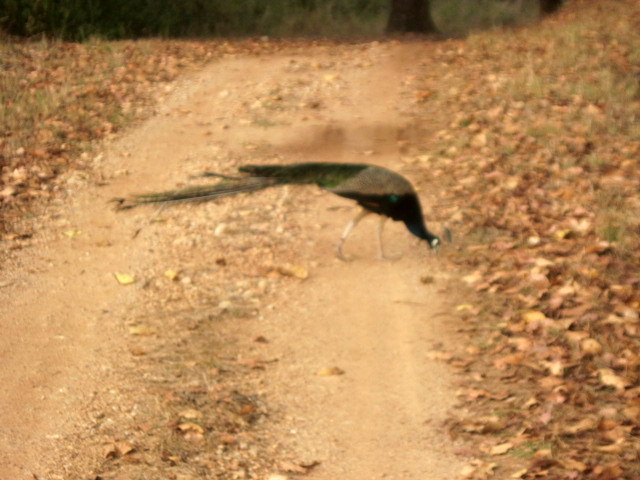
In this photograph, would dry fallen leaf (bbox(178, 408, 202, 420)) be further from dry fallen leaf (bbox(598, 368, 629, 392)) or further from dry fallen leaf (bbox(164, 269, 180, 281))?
dry fallen leaf (bbox(598, 368, 629, 392))

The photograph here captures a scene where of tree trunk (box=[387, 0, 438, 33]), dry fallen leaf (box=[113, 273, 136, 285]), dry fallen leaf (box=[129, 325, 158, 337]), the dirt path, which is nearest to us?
the dirt path

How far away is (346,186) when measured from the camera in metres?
6.34

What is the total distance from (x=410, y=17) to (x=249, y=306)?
38.8 ft

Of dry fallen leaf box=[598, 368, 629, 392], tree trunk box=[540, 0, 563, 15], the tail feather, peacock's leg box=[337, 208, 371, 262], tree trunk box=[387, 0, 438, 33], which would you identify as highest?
tree trunk box=[540, 0, 563, 15]

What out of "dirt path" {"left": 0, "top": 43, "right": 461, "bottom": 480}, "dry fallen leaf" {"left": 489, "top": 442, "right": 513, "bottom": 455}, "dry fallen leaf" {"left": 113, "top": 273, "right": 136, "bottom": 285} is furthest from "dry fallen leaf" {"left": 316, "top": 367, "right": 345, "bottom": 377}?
"dry fallen leaf" {"left": 113, "top": 273, "right": 136, "bottom": 285}

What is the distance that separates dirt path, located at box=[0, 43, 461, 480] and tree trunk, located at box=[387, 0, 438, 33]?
6.97 metres

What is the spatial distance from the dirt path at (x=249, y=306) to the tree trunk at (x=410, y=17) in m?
6.97

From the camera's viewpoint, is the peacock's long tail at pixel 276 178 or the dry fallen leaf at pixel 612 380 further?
the peacock's long tail at pixel 276 178

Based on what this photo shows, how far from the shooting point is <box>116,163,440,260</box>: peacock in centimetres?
630

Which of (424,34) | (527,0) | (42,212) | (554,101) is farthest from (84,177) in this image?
(527,0)

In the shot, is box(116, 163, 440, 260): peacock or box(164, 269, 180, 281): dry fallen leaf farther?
box(164, 269, 180, 281): dry fallen leaf

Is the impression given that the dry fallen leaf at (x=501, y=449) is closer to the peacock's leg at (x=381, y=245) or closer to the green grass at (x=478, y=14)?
the peacock's leg at (x=381, y=245)

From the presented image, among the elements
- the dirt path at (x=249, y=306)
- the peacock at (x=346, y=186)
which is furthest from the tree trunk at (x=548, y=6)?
the peacock at (x=346, y=186)

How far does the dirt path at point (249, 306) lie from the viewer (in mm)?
4531
